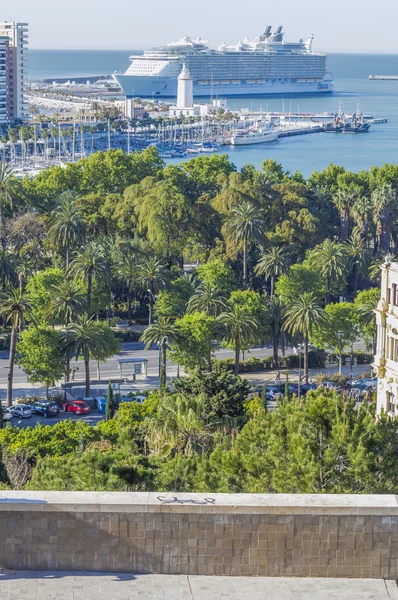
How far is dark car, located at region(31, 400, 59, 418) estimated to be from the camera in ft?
145

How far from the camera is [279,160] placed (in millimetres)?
155375

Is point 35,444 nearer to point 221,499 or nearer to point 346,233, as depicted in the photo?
point 221,499

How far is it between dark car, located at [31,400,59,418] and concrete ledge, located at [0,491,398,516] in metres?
33.6

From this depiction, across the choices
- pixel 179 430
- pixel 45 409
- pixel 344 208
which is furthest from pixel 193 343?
pixel 344 208

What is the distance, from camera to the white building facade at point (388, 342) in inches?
1374

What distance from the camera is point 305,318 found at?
5031 centimetres

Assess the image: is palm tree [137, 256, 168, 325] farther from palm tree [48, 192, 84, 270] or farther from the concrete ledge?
the concrete ledge

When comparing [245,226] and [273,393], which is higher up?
[245,226]

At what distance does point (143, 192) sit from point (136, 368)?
72.9 feet

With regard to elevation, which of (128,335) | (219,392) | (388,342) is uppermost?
(388,342)

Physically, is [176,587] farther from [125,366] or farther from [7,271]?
[7,271]

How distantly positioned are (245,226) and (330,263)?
5223 mm

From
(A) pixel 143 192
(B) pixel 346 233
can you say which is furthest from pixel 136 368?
(B) pixel 346 233

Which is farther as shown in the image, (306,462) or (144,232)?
(144,232)
